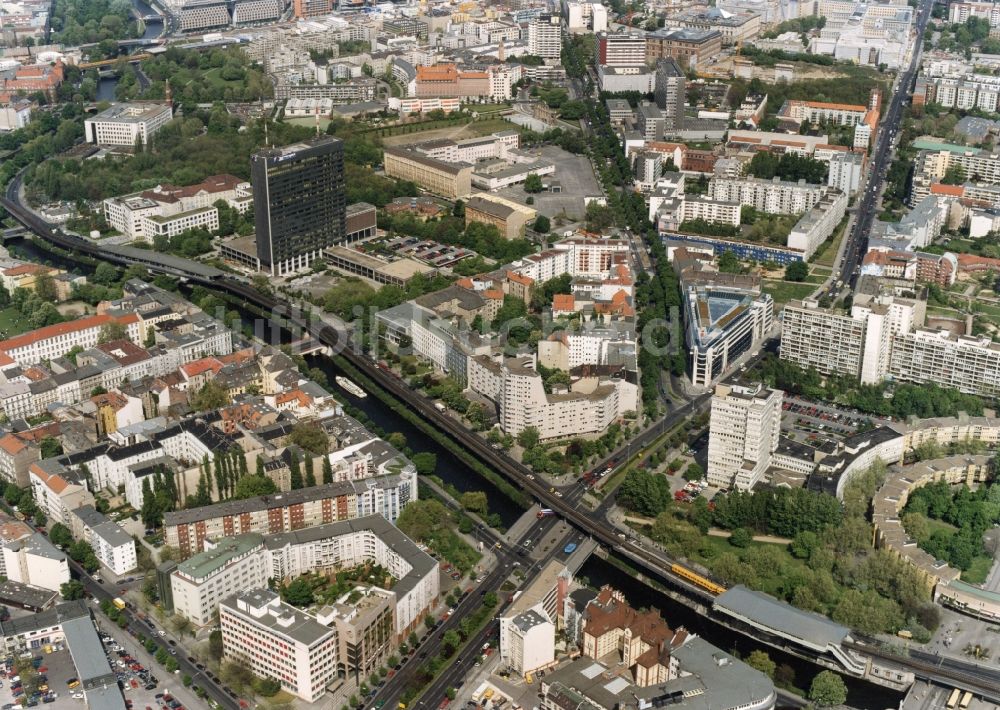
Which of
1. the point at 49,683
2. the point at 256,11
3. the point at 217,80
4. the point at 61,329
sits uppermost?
the point at 256,11

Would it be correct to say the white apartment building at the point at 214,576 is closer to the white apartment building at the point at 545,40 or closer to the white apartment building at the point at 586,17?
the white apartment building at the point at 545,40

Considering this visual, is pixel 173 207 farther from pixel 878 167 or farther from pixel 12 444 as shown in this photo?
pixel 878 167

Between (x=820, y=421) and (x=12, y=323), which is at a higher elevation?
(x=12, y=323)

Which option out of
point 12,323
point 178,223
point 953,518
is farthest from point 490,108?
point 953,518

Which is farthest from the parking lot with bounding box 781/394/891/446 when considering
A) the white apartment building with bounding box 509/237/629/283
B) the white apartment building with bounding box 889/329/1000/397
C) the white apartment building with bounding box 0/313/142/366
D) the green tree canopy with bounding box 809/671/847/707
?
the white apartment building with bounding box 0/313/142/366

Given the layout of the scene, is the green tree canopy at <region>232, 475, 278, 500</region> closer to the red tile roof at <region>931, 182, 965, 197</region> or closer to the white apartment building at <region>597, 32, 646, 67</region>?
the red tile roof at <region>931, 182, 965, 197</region>
